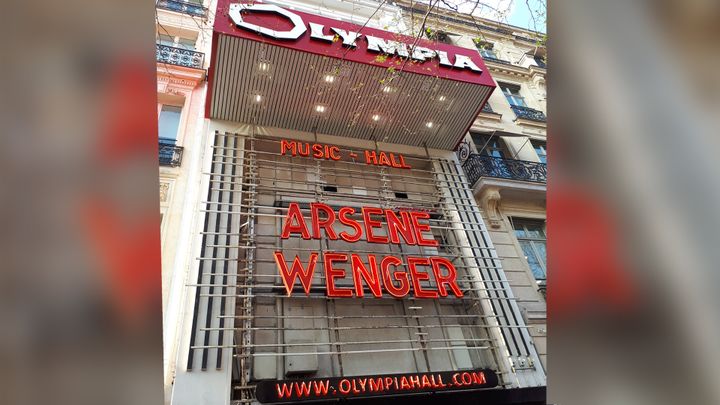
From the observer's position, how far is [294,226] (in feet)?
29.6

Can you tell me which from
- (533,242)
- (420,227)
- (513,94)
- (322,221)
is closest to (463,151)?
(533,242)

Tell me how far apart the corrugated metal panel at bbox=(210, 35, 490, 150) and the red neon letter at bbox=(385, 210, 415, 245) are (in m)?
2.98

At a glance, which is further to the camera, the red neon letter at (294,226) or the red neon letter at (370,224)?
the red neon letter at (370,224)

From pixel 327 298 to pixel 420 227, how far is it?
2.99 metres

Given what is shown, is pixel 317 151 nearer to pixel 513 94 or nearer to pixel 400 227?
pixel 400 227

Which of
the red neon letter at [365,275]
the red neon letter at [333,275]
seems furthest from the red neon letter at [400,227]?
the red neon letter at [333,275]

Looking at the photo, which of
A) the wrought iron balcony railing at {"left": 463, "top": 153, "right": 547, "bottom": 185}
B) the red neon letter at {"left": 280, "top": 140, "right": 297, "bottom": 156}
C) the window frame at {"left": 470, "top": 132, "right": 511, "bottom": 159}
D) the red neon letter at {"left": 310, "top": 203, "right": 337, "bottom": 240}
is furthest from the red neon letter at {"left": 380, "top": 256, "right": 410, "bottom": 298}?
the window frame at {"left": 470, "top": 132, "right": 511, "bottom": 159}

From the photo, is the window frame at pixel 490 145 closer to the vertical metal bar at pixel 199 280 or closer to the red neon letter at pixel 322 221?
the red neon letter at pixel 322 221

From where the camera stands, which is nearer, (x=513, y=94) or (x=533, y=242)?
(x=533, y=242)

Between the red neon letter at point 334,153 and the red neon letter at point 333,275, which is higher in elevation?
the red neon letter at point 334,153

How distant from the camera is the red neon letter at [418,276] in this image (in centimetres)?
907
